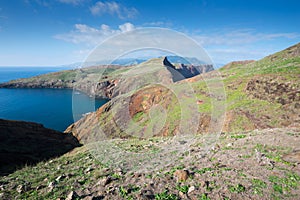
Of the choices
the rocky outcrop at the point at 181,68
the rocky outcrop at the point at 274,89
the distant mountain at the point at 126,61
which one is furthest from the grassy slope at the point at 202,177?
the rocky outcrop at the point at 274,89

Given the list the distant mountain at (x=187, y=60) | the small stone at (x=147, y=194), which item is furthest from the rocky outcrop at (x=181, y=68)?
the small stone at (x=147, y=194)

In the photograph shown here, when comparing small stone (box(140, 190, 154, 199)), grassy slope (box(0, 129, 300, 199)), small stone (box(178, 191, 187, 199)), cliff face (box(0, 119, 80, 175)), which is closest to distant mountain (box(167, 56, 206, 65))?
grassy slope (box(0, 129, 300, 199))

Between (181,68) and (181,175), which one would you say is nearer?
(181,175)

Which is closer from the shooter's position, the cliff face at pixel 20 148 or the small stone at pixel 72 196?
the small stone at pixel 72 196

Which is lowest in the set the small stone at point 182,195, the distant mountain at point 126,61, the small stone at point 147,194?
the small stone at point 147,194

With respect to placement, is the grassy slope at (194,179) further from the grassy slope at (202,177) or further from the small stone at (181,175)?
the small stone at (181,175)

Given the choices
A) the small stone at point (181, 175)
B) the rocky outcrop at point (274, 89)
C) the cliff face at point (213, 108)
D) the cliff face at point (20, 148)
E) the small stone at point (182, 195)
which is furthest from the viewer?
the rocky outcrop at point (274, 89)

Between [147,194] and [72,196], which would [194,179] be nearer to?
[147,194]

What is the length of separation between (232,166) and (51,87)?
204630mm

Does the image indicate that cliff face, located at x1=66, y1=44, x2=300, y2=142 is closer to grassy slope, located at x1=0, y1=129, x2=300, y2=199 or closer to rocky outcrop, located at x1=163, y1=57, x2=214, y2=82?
rocky outcrop, located at x1=163, y1=57, x2=214, y2=82

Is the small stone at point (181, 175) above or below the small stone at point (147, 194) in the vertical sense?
above

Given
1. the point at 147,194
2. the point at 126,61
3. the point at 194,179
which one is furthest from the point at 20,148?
the point at 194,179

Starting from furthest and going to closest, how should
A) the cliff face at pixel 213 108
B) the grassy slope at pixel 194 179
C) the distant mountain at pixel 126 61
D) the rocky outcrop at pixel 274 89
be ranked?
the rocky outcrop at pixel 274 89, the cliff face at pixel 213 108, the distant mountain at pixel 126 61, the grassy slope at pixel 194 179

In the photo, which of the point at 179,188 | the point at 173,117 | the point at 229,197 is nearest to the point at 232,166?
the point at 229,197
